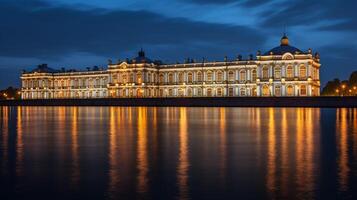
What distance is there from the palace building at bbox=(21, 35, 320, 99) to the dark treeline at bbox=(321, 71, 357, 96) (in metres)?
11.6

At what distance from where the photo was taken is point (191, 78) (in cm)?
11481

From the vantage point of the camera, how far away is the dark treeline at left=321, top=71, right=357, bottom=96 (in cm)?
11061

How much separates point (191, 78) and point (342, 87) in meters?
36.5

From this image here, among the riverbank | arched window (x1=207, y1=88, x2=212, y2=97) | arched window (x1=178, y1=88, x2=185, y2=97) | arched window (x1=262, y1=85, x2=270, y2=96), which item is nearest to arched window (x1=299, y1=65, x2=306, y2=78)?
arched window (x1=262, y1=85, x2=270, y2=96)

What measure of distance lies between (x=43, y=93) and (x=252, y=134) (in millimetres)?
122121

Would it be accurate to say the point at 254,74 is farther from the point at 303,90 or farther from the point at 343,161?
the point at 343,161

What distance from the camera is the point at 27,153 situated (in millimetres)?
17781

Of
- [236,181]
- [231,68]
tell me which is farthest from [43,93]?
[236,181]

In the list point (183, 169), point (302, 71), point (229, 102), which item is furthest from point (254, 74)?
point (183, 169)

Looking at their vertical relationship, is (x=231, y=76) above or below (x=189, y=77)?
below

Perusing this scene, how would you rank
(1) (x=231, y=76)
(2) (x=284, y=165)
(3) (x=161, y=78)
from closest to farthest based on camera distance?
(2) (x=284, y=165), (1) (x=231, y=76), (3) (x=161, y=78)

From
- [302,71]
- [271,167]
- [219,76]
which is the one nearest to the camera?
[271,167]

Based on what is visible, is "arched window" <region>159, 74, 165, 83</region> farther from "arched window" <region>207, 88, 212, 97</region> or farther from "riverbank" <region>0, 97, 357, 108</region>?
"riverbank" <region>0, 97, 357, 108</region>

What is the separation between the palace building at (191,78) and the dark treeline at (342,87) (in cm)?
1165
